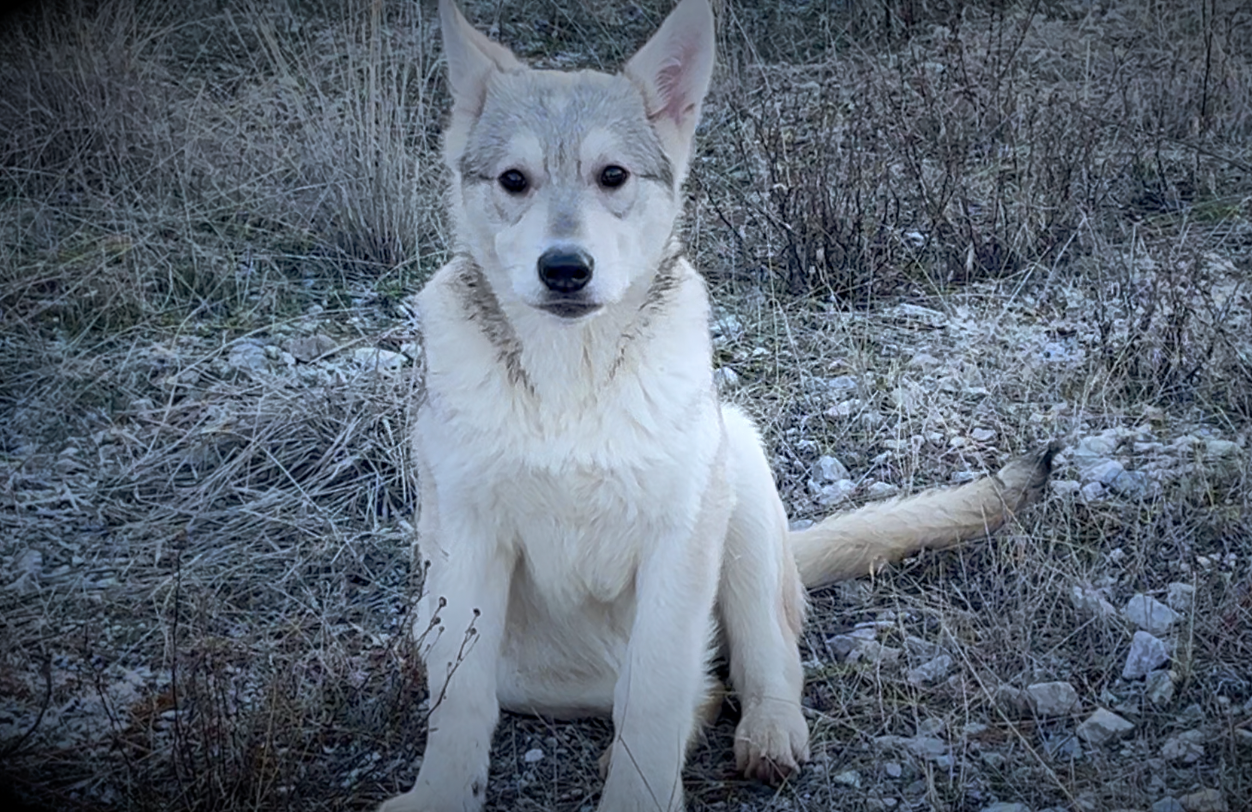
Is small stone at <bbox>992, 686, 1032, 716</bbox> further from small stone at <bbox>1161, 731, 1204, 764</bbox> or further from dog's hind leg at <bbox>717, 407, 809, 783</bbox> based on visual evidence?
dog's hind leg at <bbox>717, 407, 809, 783</bbox>

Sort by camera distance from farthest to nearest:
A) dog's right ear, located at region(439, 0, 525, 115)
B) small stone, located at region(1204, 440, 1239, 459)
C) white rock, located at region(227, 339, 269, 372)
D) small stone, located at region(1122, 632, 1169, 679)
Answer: white rock, located at region(227, 339, 269, 372), small stone, located at region(1204, 440, 1239, 459), small stone, located at region(1122, 632, 1169, 679), dog's right ear, located at region(439, 0, 525, 115)

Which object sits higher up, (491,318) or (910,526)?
(491,318)

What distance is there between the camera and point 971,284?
5625mm

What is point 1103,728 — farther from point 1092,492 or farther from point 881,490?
point 881,490

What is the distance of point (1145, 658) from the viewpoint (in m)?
3.46

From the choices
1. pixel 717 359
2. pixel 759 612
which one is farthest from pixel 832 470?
pixel 759 612

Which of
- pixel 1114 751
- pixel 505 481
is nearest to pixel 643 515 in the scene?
pixel 505 481

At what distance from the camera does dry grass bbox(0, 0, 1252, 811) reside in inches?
131

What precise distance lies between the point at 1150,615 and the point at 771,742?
1.20 meters

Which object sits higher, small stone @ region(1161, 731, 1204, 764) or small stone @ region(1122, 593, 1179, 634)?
small stone @ region(1161, 731, 1204, 764)

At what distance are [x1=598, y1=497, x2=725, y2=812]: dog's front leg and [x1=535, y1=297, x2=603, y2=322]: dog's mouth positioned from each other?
58 cm

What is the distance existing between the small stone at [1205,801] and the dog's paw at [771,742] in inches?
34.9

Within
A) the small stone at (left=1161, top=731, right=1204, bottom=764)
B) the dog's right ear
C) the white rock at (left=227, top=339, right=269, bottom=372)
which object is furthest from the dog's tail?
the white rock at (left=227, top=339, right=269, bottom=372)

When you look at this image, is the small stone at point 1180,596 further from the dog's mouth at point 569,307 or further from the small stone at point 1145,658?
the dog's mouth at point 569,307
